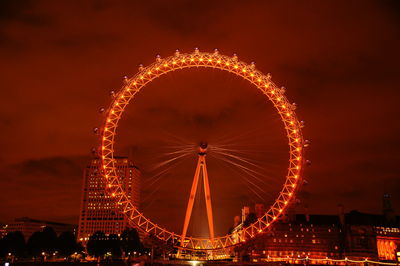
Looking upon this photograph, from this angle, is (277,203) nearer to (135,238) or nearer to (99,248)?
(99,248)

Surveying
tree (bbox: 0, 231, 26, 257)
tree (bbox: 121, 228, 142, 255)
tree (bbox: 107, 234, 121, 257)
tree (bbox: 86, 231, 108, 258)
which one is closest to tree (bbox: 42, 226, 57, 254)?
tree (bbox: 0, 231, 26, 257)

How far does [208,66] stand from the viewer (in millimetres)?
35000

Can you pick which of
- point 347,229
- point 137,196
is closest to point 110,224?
point 137,196

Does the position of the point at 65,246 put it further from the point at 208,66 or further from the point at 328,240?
the point at 328,240

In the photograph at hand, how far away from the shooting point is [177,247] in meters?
32.7

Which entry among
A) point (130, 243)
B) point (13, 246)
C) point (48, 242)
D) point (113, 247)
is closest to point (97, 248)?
point (113, 247)

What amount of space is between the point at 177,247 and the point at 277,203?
30.9 feet

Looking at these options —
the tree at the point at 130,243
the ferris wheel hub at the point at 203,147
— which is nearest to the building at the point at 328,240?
the tree at the point at 130,243

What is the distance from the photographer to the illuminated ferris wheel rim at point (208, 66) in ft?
108

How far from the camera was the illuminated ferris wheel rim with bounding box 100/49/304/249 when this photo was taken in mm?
32844

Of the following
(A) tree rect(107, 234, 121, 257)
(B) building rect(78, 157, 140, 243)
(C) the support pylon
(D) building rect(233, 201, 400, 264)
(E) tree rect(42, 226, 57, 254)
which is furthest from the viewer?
(B) building rect(78, 157, 140, 243)

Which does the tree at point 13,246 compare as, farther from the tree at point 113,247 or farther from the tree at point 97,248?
the tree at point 113,247

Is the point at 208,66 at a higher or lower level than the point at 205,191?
higher

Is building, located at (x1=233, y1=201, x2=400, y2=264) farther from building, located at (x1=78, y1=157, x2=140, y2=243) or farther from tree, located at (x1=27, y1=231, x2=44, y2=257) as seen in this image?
building, located at (x1=78, y1=157, x2=140, y2=243)
